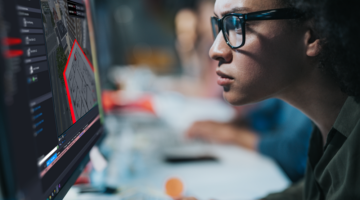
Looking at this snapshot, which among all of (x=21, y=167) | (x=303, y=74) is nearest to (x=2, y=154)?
(x=21, y=167)

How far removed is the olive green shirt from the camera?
1.65ft

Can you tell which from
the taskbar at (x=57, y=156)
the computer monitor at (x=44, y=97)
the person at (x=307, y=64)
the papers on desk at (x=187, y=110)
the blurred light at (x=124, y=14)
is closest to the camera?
the computer monitor at (x=44, y=97)

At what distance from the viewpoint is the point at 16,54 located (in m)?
0.32

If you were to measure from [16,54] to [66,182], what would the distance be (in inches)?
12.1

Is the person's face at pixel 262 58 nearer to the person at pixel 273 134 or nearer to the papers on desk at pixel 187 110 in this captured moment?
the person at pixel 273 134

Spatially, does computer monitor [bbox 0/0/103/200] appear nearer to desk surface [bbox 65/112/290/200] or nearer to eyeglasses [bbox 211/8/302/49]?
desk surface [bbox 65/112/290/200]

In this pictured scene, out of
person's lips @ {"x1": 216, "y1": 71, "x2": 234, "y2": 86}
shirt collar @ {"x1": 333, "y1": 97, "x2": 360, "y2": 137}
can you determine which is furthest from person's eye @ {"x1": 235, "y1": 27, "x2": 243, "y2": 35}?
shirt collar @ {"x1": 333, "y1": 97, "x2": 360, "y2": 137}

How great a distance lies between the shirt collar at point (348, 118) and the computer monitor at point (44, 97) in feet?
1.99

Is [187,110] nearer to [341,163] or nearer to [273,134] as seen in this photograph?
[273,134]

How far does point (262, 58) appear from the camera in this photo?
0.61 meters

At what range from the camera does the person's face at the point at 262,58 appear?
0.60 m

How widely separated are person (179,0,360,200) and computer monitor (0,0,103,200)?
1.17 ft

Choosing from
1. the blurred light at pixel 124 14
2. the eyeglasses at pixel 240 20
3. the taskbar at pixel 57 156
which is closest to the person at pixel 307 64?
the eyeglasses at pixel 240 20

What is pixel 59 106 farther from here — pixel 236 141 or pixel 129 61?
pixel 129 61
